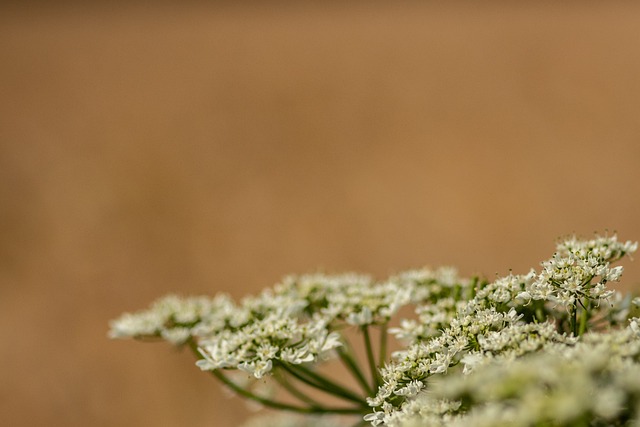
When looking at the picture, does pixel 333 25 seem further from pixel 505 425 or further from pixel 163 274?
pixel 505 425

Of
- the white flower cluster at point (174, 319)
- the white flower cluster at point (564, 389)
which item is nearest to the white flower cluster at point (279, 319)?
the white flower cluster at point (174, 319)

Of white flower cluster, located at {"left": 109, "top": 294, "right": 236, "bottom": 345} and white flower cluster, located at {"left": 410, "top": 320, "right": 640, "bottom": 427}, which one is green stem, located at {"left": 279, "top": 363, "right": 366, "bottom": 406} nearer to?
white flower cluster, located at {"left": 109, "top": 294, "right": 236, "bottom": 345}

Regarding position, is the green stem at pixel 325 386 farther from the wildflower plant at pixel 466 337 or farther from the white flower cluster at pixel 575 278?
the white flower cluster at pixel 575 278

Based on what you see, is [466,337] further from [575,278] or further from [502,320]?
[575,278]

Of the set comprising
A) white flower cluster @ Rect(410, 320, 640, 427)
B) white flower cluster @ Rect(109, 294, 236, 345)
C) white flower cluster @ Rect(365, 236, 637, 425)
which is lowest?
white flower cluster @ Rect(410, 320, 640, 427)

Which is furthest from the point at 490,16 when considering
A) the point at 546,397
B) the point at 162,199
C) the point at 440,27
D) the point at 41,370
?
the point at 546,397

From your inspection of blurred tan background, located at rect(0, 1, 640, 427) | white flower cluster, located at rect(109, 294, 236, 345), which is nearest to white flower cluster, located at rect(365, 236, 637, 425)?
white flower cluster, located at rect(109, 294, 236, 345)

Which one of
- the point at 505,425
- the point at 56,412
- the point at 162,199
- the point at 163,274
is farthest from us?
the point at 162,199
